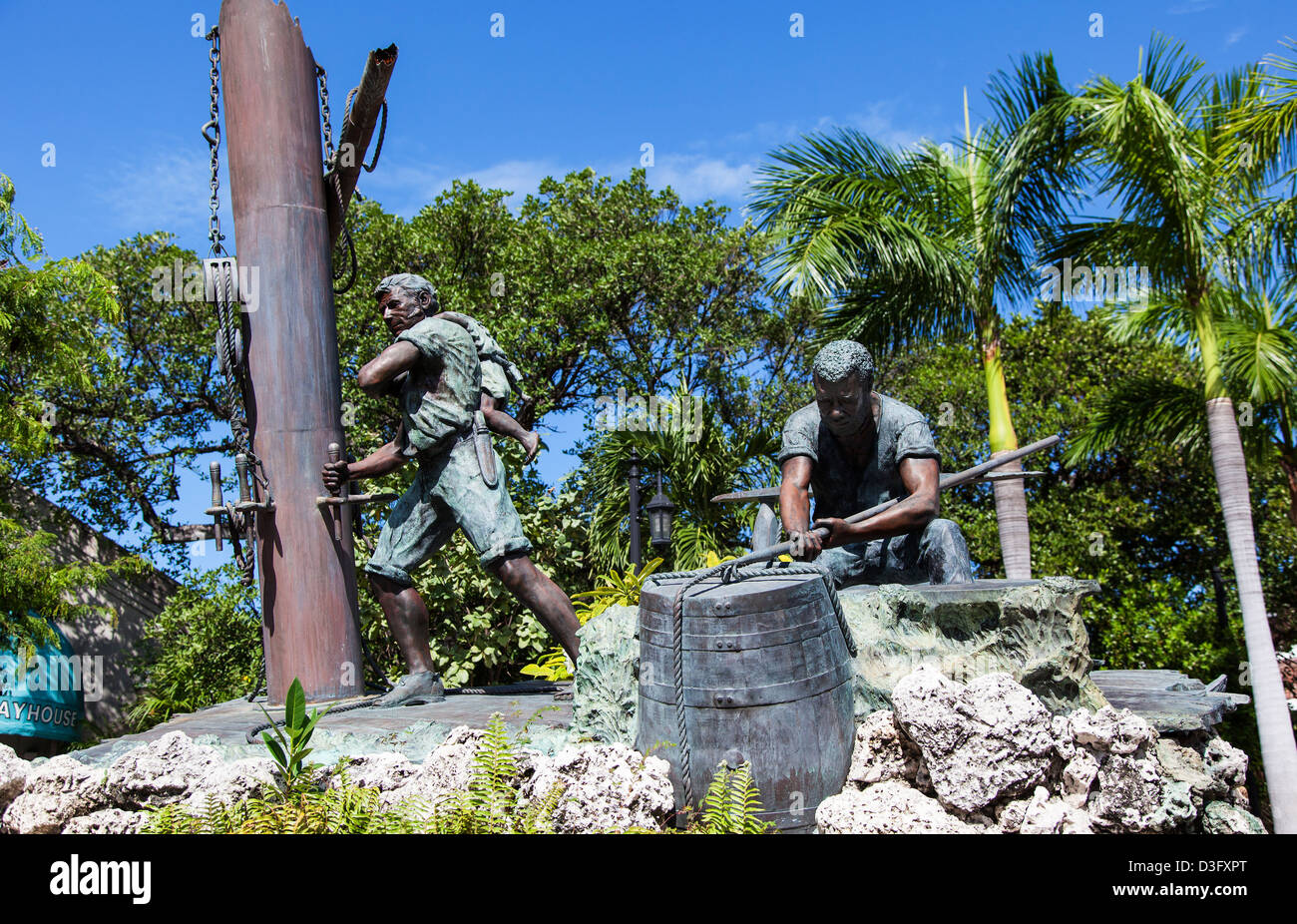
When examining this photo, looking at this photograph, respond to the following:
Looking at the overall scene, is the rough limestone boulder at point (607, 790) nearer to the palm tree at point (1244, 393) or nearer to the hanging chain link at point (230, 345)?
the hanging chain link at point (230, 345)

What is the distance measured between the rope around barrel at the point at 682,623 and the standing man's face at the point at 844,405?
798 mm

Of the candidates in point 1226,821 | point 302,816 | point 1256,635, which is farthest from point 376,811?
point 1256,635

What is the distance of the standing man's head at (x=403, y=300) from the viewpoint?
5.19m

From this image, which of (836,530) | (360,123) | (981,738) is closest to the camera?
A: (981,738)

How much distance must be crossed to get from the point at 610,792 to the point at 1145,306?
478 inches

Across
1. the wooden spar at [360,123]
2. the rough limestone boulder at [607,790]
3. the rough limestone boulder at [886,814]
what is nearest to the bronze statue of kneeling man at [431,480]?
the wooden spar at [360,123]

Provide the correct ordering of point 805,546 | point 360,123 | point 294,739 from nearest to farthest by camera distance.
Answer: point 294,739, point 805,546, point 360,123

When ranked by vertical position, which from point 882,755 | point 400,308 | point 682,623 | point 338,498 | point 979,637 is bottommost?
point 882,755

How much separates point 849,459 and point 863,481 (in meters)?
0.11

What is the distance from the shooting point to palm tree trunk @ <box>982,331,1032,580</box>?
1032 cm

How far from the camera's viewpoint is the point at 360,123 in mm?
5699

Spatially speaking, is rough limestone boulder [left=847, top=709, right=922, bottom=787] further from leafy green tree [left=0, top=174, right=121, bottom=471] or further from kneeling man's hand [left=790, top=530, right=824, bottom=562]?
leafy green tree [left=0, top=174, right=121, bottom=471]

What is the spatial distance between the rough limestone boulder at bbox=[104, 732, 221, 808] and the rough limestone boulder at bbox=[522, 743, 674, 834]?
4.00ft

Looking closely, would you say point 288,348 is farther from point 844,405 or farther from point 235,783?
point 844,405
